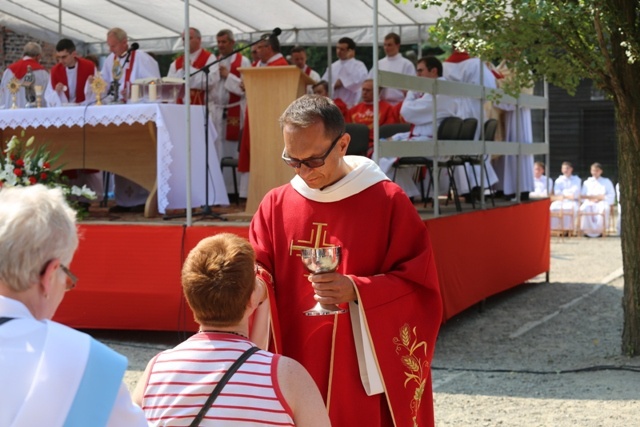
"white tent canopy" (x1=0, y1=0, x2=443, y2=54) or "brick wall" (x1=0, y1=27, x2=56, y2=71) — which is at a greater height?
"brick wall" (x1=0, y1=27, x2=56, y2=71)

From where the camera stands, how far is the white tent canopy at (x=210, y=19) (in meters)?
13.7

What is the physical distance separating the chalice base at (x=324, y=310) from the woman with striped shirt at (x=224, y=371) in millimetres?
689

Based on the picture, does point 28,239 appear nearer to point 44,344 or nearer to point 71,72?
point 44,344

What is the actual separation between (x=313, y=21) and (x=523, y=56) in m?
6.44

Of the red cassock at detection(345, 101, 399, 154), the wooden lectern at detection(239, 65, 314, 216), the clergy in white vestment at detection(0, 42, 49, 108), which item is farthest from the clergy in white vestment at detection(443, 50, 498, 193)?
the clergy in white vestment at detection(0, 42, 49, 108)

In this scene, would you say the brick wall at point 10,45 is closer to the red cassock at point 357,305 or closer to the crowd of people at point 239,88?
the crowd of people at point 239,88

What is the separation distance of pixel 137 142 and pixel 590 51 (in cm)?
431

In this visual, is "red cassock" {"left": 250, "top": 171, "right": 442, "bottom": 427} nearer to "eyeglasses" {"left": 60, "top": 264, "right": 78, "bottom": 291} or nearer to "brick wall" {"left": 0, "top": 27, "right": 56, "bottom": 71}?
"eyeglasses" {"left": 60, "top": 264, "right": 78, "bottom": 291}

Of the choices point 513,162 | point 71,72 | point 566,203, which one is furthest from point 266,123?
point 566,203

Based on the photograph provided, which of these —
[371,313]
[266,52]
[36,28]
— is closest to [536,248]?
[266,52]

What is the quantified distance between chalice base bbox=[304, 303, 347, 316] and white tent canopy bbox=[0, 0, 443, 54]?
9784 mm

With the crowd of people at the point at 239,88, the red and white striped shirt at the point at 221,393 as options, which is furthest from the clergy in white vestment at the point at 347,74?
the red and white striped shirt at the point at 221,393

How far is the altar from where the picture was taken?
929cm

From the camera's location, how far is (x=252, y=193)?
951 cm
